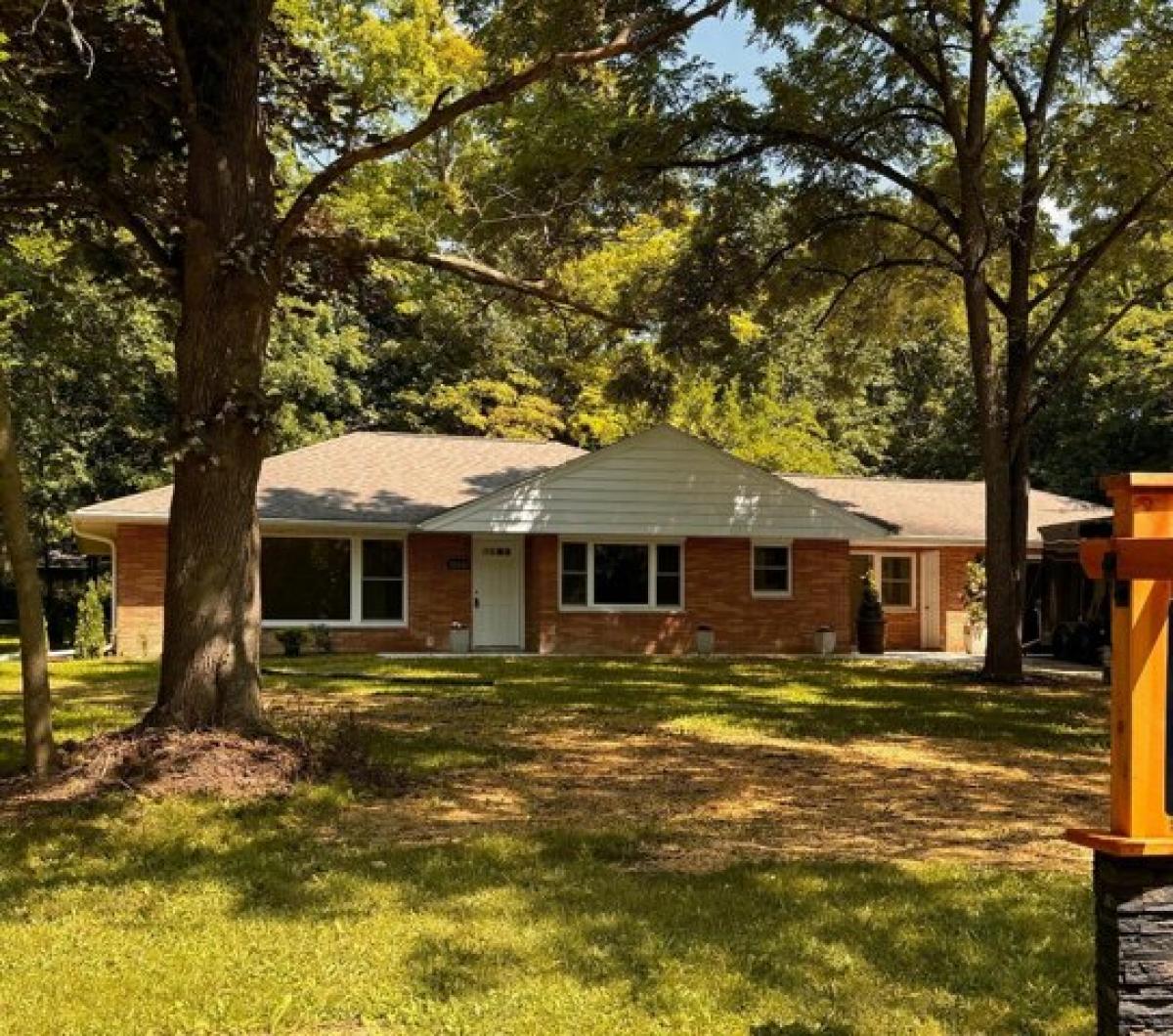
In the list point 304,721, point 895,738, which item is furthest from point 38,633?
point 895,738

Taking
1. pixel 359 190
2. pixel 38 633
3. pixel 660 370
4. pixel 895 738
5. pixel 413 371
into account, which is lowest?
pixel 895 738

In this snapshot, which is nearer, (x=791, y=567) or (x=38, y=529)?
(x=791, y=567)

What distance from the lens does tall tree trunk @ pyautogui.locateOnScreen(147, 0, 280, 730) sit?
8734 mm

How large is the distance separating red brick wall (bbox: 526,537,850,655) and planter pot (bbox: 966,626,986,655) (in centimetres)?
321

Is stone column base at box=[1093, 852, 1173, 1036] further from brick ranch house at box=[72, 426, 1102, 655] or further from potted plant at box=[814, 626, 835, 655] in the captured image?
potted plant at box=[814, 626, 835, 655]

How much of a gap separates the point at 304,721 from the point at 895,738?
5.72 m

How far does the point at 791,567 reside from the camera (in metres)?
23.6

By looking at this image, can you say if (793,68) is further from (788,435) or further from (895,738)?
(788,435)

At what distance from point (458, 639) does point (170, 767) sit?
13864 millimetres

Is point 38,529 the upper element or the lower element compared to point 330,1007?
upper

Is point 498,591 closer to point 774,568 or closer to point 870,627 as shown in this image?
point 774,568

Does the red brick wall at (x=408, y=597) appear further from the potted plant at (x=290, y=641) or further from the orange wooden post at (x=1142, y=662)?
the orange wooden post at (x=1142, y=662)

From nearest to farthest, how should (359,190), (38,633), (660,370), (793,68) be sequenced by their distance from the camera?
(38,633)
(793,68)
(660,370)
(359,190)

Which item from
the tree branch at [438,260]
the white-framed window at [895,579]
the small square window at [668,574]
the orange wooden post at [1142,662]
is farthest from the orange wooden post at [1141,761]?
the white-framed window at [895,579]
